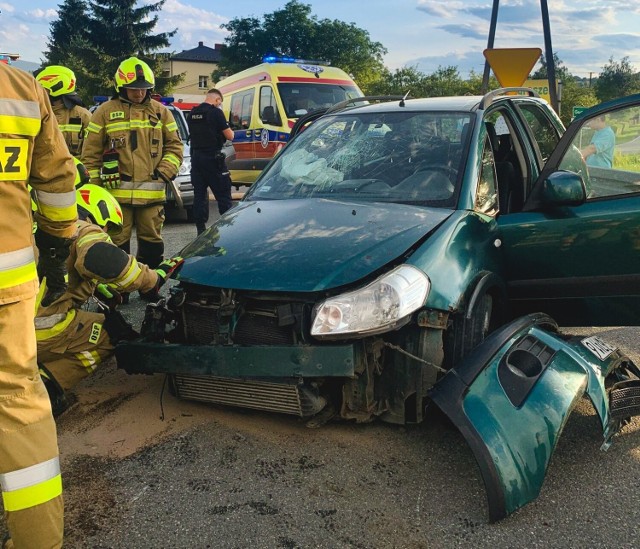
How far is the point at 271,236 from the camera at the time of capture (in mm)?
3223

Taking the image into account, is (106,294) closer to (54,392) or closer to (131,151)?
(54,392)

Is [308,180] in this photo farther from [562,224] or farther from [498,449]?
[498,449]

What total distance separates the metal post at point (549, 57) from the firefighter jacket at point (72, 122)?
6.48 meters

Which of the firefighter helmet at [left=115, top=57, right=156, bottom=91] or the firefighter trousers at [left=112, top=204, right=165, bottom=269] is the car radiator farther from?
the firefighter helmet at [left=115, top=57, right=156, bottom=91]

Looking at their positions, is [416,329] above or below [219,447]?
above

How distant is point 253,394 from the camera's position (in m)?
3.02

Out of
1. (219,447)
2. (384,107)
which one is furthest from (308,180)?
(219,447)

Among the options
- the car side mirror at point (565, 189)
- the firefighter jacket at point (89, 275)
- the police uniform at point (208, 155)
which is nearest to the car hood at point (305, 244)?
the firefighter jacket at point (89, 275)

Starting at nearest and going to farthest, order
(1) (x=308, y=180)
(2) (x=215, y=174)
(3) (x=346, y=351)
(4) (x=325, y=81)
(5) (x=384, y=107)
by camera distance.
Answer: (3) (x=346, y=351)
(1) (x=308, y=180)
(5) (x=384, y=107)
(2) (x=215, y=174)
(4) (x=325, y=81)

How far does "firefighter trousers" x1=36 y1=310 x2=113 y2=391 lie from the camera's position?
3273 millimetres

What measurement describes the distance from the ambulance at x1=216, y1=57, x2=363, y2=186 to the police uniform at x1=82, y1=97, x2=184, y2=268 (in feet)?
18.6

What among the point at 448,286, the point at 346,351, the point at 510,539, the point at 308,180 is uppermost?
the point at 308,180

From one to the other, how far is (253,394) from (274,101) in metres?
9.10

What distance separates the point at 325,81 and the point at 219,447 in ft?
32.0
